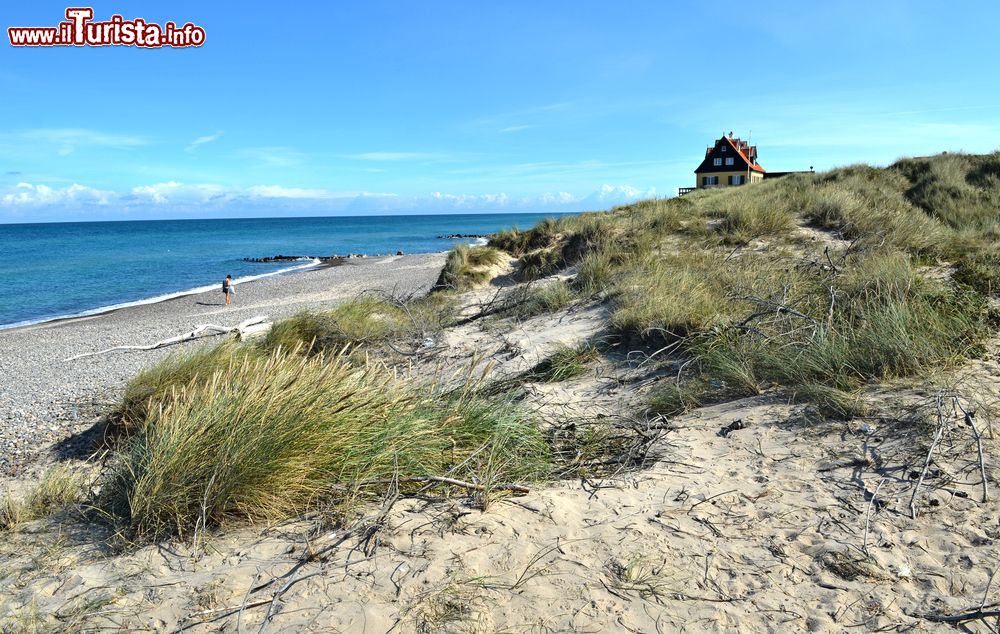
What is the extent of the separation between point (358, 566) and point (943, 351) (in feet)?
14.4

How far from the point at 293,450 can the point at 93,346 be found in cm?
1262

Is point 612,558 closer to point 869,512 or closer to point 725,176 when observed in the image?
point 869,512

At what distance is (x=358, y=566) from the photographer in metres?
2.70

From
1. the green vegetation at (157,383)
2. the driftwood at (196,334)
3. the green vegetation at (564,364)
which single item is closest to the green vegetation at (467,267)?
the driftwood at (196,334)

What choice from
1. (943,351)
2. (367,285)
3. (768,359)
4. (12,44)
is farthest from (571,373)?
(367,285)

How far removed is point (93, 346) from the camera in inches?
519

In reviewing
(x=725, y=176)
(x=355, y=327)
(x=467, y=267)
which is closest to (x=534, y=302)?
(x=355, y=327)

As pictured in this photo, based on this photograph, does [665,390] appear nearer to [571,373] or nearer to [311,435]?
[571,373]

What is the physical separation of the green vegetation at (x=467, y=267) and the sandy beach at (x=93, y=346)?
31.8 inches

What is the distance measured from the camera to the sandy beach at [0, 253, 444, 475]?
7488mm

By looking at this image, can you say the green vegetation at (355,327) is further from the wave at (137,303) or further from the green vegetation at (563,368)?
the wave at (137,303)

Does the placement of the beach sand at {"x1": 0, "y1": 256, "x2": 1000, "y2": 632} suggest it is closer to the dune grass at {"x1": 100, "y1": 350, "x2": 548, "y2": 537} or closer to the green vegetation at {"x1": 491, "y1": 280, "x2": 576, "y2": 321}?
the dune grass at {"x1": 100, "y1": 350, "x2": 548, "y2": 537}

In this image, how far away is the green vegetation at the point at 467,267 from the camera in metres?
13.7

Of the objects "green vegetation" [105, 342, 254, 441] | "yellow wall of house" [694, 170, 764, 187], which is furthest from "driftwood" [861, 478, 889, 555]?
"yellow wall of house" [694, 170, 764, 187]
